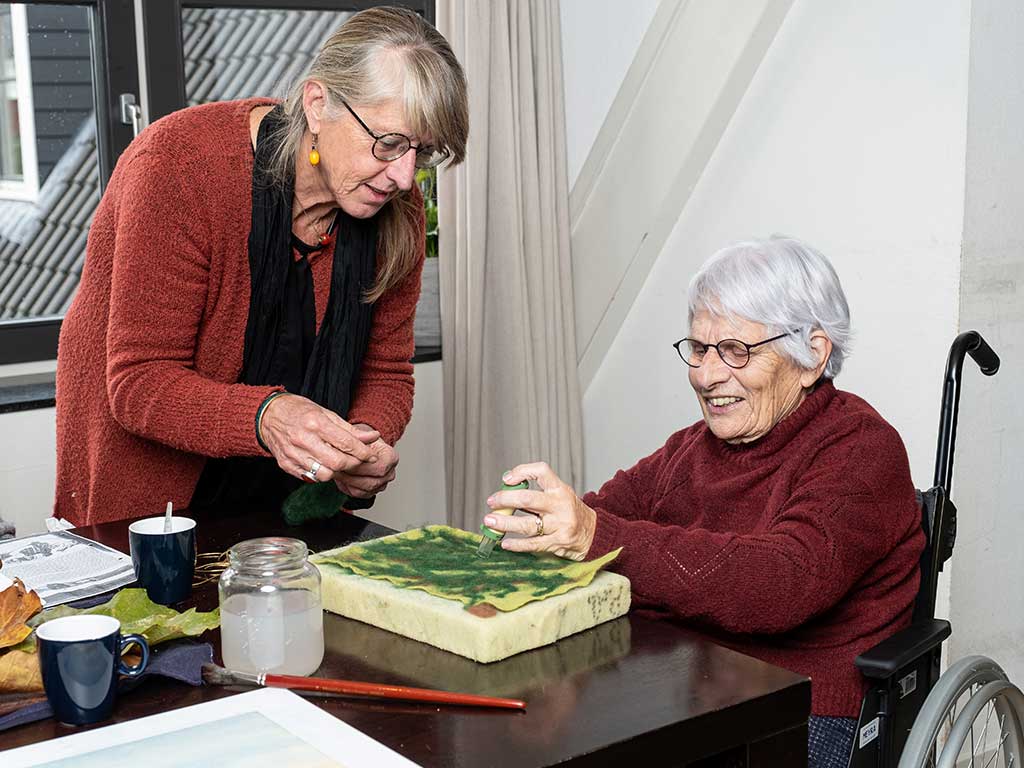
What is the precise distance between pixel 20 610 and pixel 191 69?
2147 mm

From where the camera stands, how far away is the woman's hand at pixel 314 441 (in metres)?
1.74

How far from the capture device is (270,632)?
1.24 metres

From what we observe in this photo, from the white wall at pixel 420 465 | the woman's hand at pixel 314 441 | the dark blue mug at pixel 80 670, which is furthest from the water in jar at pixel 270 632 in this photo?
the white wall at pixel 420 465

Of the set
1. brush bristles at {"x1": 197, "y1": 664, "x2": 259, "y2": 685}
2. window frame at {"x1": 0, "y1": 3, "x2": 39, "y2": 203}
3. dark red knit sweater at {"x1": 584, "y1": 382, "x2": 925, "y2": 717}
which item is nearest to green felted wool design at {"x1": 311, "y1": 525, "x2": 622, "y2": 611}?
dark red knit sweater at {"x1": 584, "y1": 382, "x2": 925, "y2": 717}

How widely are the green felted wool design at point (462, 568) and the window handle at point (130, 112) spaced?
173 centimetres

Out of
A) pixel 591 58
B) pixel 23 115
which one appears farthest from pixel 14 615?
pixel 591 58

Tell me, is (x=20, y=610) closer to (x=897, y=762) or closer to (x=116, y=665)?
(x=116, y=665)

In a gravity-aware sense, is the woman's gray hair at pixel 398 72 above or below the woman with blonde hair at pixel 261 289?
above

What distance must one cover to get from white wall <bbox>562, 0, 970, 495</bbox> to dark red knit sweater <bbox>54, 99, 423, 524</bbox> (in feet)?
3.57

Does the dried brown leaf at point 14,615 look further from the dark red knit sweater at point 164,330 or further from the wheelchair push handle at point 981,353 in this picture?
the wheelchair push handle at point 981,353

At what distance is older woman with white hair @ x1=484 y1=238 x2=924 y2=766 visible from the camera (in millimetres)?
1541

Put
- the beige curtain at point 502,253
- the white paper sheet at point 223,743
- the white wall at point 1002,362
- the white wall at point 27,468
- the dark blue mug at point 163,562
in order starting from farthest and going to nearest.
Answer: the beige curtain at point 502,253 < the white wall at point 27,468 < the white wall at point 1002,362 < the dark blue mug at point 163,562 < the white paper sheet at point 223,743

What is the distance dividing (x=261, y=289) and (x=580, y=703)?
1.04 m

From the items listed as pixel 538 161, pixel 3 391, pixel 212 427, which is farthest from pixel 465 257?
pixel 212 427
